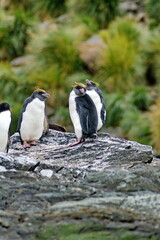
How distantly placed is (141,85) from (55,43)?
8.94 ft

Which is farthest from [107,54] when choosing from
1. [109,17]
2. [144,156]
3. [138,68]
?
[144,156]

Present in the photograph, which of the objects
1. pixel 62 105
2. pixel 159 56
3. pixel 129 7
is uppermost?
pixel 129 7

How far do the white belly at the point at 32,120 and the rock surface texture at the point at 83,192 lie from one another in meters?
0.77

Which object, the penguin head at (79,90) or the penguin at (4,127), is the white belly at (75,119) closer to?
the penguin head at (79,90)

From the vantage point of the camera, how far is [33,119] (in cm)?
873

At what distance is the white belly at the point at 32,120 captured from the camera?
8.71 meters

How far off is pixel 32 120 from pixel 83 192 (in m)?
3.01

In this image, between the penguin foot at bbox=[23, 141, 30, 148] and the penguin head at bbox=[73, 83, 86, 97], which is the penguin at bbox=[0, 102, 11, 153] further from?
the penguin head at bbox=[73, 83, 86, 97]

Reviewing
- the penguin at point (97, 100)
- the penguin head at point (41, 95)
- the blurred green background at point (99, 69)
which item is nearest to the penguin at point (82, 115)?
the penguin head at point (41, 95)

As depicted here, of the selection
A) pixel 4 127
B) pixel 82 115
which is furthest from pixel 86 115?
pixel 4 127

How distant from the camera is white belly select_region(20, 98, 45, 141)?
8.71m

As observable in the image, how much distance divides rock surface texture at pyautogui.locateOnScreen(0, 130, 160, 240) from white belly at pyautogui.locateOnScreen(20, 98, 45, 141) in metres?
0.77

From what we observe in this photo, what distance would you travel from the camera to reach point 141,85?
54.5 feet

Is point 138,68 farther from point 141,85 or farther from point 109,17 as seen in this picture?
point 109,17
